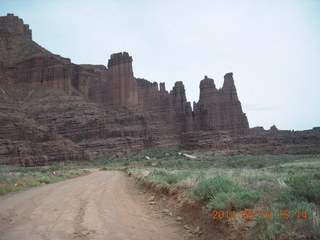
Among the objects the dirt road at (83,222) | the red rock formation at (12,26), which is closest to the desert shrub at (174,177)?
the dirt road at (83,222)

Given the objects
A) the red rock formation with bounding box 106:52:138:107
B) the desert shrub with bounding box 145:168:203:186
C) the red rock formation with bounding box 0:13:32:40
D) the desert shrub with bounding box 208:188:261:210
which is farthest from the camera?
the red rock formation with bounding box 0:13:32:40

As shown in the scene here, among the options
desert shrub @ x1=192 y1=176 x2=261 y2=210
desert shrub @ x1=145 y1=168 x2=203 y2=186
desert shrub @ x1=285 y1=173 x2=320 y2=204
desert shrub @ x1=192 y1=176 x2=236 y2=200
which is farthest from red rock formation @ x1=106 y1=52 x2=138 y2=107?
desert shrub @ x1=285 y1=173 x2=320 y2=204

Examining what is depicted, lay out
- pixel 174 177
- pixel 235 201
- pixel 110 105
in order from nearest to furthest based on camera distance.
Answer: pixel 235 201 < pixel 174 177 < pixel 110 105

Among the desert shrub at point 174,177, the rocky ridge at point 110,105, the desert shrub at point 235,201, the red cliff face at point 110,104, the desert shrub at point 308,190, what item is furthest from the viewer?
the red cliff face at point 110,104

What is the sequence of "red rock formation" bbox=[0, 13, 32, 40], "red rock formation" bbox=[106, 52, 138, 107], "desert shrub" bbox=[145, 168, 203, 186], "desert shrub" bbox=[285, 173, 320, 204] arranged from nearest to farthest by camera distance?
"desert shrub" bbox=[285, 173, 320, 204] < "desert shrub" bbox=[145, 168, 203, 186] < "red rock formation" bbox=[106, 52, 138, 107] < "red rock formation" bbox=[0, 13, 32, 40]

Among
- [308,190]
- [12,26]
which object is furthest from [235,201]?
[12,26]

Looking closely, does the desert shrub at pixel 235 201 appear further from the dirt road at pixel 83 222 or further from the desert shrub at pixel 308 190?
the dirt road at pixel 83 222

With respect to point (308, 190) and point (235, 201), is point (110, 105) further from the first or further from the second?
point (308, 190)

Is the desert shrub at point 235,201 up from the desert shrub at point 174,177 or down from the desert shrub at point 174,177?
up

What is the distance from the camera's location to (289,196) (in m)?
5.73

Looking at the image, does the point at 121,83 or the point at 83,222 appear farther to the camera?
the point at 121,83

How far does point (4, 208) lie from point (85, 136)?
7728 cm

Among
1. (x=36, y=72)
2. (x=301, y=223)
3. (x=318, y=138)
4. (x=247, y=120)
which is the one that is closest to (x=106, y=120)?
(x=36, y=72)

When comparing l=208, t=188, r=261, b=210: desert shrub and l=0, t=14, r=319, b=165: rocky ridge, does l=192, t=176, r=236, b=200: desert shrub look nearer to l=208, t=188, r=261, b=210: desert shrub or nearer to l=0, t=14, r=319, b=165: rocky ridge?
l=208, t=188, r=261, b=210: desert shrub
